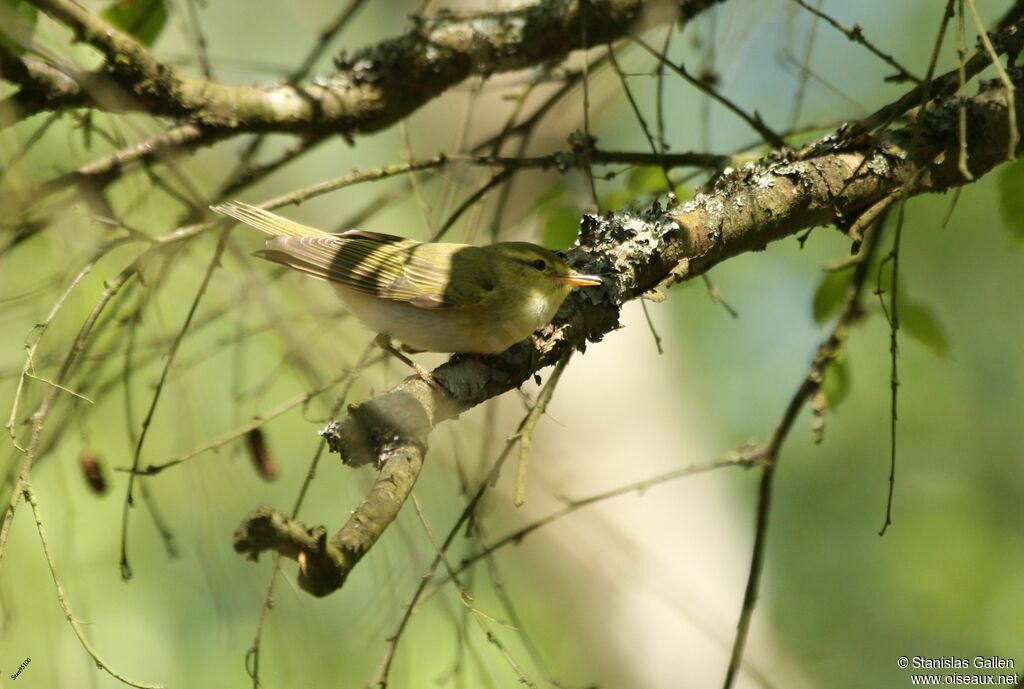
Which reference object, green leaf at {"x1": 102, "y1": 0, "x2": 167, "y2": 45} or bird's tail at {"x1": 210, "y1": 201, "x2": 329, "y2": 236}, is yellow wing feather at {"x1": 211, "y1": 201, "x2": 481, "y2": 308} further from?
green leaf at {"x1": 102, "y1": 0, "x2": 167, "y2": 45}

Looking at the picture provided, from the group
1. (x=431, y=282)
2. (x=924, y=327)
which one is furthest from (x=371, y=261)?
(x=924, y=327)

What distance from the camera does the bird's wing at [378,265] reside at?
10.6 ft

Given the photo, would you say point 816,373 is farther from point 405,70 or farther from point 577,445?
point 577,445

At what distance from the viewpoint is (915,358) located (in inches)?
419

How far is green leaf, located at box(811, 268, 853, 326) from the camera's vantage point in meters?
3.27

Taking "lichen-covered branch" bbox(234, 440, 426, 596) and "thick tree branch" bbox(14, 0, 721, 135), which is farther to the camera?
"thick tree branch" bbox(14, 0, 721, 135)

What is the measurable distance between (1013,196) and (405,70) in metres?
2.35

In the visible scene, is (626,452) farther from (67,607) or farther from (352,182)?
(67,607)

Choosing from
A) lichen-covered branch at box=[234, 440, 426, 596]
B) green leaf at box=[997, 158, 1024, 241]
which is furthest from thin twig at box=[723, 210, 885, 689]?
lichen-covered branch at box=[234, 440, 426, 596]

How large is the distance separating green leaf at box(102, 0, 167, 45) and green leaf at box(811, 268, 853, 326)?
2711mm

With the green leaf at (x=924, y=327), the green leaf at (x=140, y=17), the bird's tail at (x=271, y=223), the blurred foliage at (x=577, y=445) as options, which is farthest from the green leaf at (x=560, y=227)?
the green leaf at (x=140, y=17)

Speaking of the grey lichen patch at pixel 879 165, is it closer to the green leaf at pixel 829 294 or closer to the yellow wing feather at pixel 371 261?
the green leaf at pixel 829 294

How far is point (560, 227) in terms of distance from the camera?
351 centimetres

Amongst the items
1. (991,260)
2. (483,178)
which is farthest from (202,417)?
(991,260)
